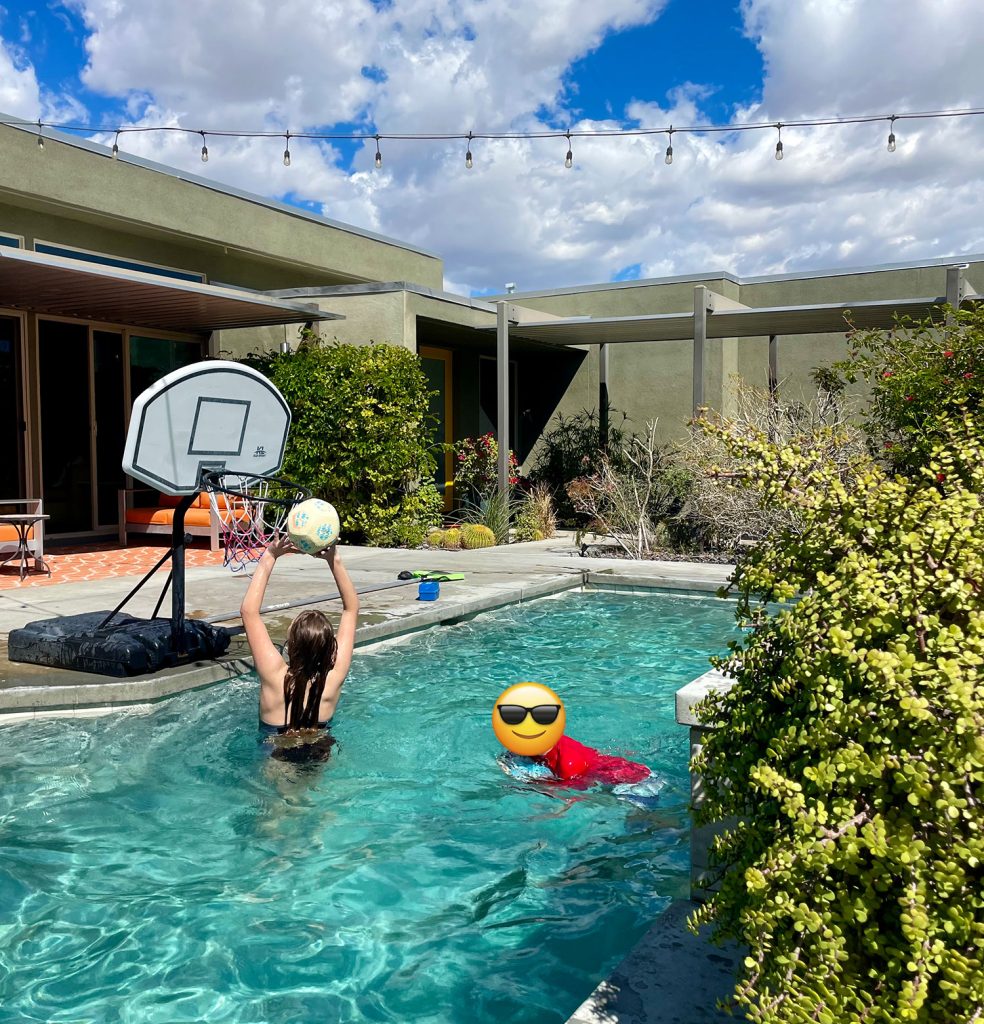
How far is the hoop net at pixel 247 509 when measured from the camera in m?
7.05

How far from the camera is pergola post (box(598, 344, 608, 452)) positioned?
18297 mm

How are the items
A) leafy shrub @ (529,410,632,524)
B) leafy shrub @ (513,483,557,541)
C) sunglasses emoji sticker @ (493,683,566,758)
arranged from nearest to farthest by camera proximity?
sunglasses emoji sticker @ (493,683,566,758) → leafy shrub @ (513,483,557,541) → leafy shrub @ (529,410,632,524)

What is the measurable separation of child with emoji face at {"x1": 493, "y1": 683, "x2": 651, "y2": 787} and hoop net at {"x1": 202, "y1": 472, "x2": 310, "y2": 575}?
2069mm

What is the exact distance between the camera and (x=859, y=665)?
1.82 m

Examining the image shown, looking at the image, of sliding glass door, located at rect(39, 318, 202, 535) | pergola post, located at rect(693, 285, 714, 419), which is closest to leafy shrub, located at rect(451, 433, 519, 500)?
pergola post, located at rect(693, 285, 714, 419)

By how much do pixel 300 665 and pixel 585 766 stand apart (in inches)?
62.2

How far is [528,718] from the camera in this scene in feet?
14.9

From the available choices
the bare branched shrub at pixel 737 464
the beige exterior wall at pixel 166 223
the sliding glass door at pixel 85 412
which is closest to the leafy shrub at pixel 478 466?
the bare branched shrub at pixel 737 464

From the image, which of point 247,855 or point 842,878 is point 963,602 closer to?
point 842,878

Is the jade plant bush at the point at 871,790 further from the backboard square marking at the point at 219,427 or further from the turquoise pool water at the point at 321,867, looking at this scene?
the backboard square marking at the point at 219,427

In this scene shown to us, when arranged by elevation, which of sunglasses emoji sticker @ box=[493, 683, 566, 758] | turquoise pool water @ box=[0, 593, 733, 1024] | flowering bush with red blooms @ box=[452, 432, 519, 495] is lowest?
turquoise pool water @ box=[0, 593, 733, 1024]

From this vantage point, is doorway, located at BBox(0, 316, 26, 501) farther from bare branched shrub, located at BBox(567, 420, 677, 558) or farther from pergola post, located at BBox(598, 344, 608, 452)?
pergola post, located at BBox(598, 344, 608, 452)

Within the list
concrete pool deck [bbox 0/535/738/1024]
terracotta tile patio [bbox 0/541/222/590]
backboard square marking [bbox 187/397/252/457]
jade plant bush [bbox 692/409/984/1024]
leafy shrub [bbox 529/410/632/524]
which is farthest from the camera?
leafy shrub [bbox 529/410/632/524]

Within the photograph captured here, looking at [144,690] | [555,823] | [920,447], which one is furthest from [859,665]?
[144,690]
